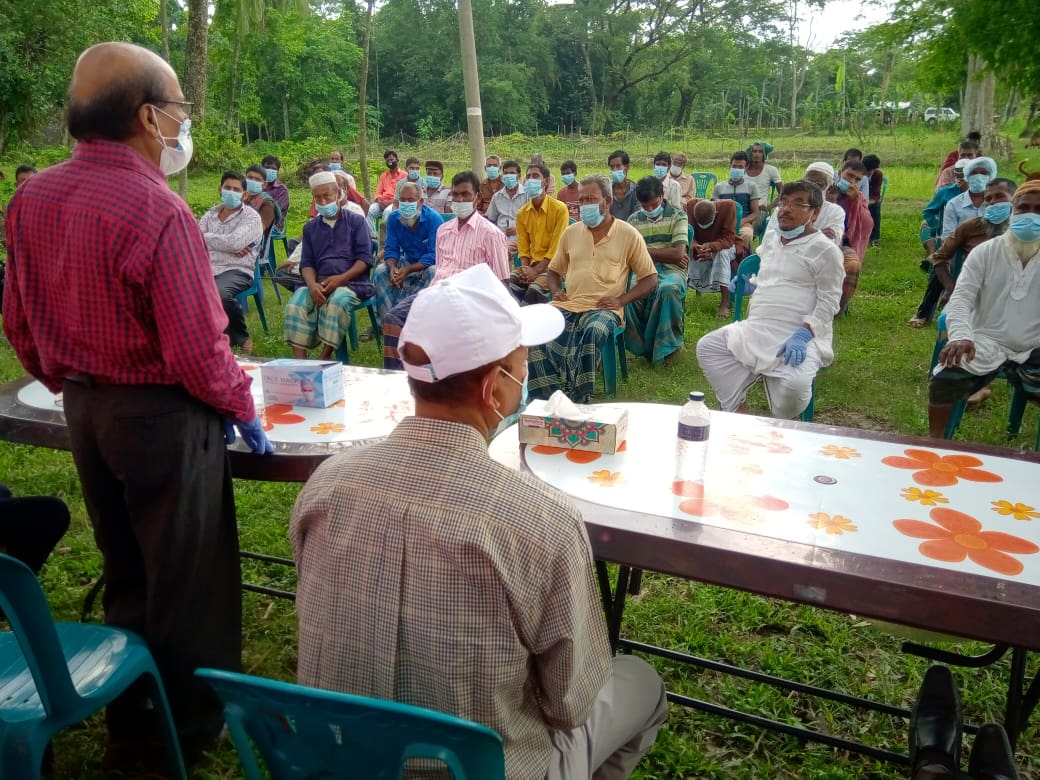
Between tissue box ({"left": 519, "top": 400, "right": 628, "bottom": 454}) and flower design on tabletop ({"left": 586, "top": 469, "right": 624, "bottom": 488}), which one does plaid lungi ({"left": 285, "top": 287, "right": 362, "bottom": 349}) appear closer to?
tissue box ({"left": 519, "top": 400, "right": 628, "bottom": 454})

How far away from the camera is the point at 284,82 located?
3141cm

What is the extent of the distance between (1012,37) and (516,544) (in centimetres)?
946

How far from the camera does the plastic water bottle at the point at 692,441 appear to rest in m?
2.00

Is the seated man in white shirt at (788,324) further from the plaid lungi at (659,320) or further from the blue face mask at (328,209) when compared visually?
the blue face mask at (328,209)

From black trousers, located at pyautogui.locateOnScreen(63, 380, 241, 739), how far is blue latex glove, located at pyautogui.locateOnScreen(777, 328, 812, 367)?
2.72 m

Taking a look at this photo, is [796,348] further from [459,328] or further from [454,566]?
[454,566]

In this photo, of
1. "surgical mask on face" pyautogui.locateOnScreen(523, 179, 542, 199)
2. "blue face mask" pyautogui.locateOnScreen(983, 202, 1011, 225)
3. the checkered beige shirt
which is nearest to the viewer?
the checkered beige shirt

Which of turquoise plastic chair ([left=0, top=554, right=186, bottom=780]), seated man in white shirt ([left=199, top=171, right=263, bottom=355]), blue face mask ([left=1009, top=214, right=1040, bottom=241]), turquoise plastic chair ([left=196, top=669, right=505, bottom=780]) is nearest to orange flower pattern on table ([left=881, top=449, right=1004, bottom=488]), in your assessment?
turquoise plastic chair ([left=196, top=669, right=505, bottom=780])

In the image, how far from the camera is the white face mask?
1.85 metres

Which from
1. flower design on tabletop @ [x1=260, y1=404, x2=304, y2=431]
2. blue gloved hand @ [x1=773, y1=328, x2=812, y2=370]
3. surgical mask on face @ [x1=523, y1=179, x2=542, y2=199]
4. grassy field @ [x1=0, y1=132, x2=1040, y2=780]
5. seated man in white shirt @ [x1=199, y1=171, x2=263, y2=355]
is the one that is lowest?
grassy field @ [x1=0, y1=132, x2=1040, y2=780]

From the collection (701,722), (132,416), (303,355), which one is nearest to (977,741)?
(701,722)

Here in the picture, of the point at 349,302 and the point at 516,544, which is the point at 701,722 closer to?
the point at 516,544

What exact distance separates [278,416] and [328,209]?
11.0 feet

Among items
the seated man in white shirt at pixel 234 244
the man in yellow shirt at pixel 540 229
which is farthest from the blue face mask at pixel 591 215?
the seated man in white shirt at pixel 234 244
